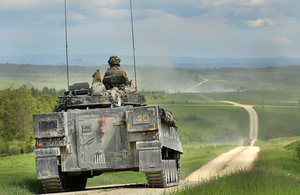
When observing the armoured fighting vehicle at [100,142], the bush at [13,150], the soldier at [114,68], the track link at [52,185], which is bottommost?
the bush at [13,150]

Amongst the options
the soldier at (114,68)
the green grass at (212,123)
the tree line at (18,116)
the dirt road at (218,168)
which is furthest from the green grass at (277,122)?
the soldier at (114,68)

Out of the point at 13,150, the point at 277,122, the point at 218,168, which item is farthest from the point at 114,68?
the point at 277,122

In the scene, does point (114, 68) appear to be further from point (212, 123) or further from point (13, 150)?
point (212, 123)

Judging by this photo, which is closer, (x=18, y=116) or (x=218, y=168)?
(x=218, y=168)

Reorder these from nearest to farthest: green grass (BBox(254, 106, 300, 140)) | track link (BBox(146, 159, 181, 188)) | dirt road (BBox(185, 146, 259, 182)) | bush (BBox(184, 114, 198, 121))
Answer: track link (BBox(146, 159, 181, 188))
dirt road (BBox(185, 146, 259, 182))
green grass (BBox(254, 106, 300, 140))
bush (BBox(184, 114, 198, 121))

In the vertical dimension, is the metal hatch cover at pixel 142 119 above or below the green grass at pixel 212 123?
above

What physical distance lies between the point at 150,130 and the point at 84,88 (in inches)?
152

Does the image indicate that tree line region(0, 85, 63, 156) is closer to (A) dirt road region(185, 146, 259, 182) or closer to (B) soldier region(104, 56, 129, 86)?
(A) dirt road region(185, 146, 259, 182)

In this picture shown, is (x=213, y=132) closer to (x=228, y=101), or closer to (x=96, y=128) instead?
(x=228, y=101)

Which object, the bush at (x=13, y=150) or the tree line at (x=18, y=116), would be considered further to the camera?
the tree line at (x=18, y=116)

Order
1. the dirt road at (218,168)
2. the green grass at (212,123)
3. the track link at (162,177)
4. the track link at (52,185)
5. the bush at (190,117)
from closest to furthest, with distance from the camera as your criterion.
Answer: the track link at (162,177) < the track link at (52,185) < the dirt road at (218,168) < the green grass at (212,123) < the bush at (190,117)

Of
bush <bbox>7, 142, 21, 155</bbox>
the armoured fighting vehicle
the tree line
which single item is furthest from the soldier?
the tree line

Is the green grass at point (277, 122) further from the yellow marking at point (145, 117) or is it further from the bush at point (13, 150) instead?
the yellow marking at point (145, 117)

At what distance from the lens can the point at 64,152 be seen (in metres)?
14.2
